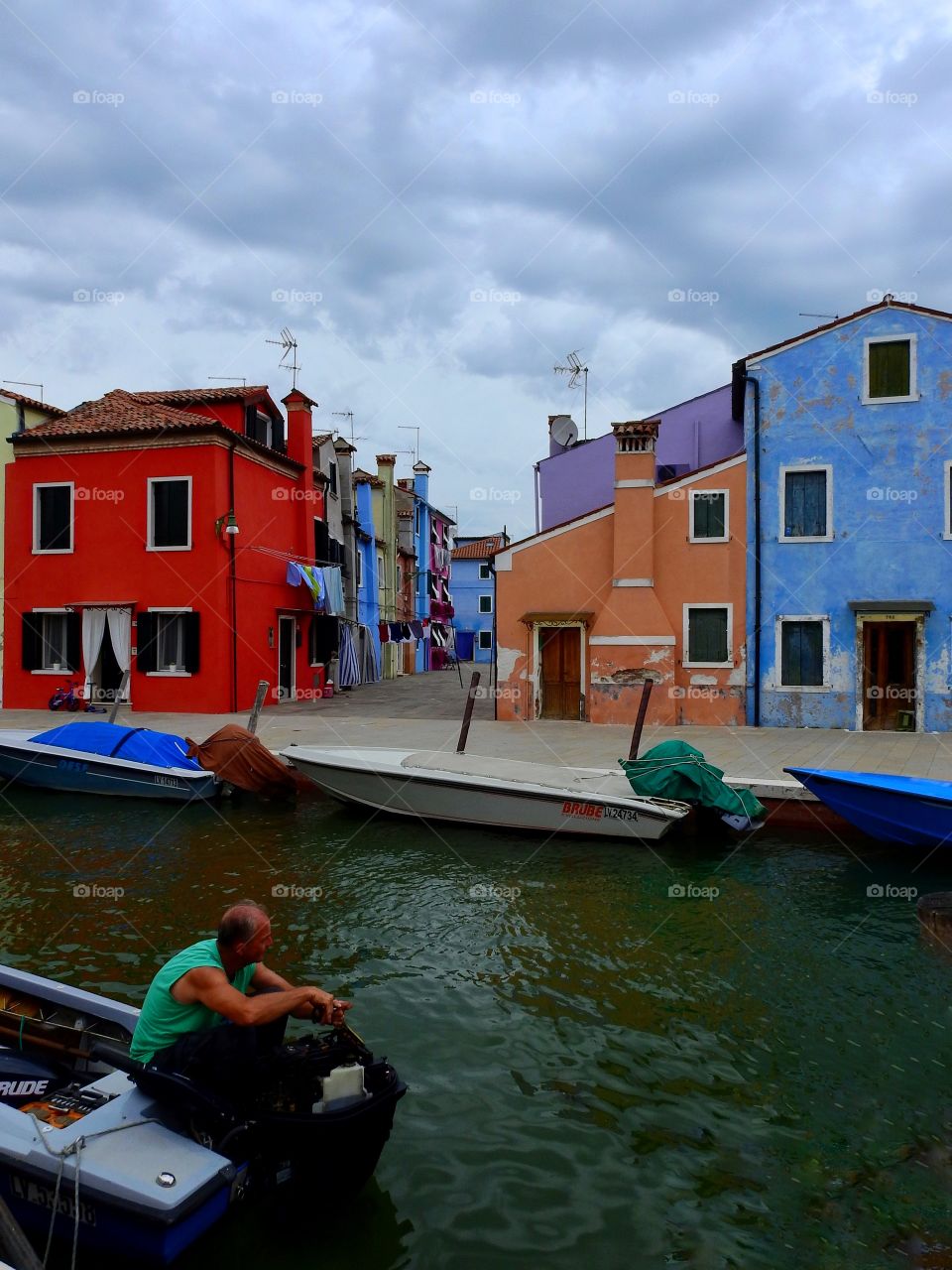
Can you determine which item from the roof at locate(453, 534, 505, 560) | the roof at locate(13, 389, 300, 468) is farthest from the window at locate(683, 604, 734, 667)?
the roof at locate(453, 534, 505, 560)

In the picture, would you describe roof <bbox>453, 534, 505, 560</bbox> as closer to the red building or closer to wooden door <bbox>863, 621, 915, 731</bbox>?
the red building

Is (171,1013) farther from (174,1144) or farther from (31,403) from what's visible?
(31,403)

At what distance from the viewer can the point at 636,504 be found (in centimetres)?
1797

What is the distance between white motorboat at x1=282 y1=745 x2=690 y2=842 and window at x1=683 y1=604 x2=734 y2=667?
25.1ft

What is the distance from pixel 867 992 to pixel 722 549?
12782mm

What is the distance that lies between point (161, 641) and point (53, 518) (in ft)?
13.9

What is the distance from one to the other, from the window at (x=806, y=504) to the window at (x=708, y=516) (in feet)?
3.84

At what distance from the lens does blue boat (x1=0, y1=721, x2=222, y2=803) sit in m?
12.1

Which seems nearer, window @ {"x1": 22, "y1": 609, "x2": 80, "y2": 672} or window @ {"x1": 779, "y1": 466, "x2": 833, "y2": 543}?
window @ {"x1": 779, "y1": 466, "x2": 833, "y2": 543}

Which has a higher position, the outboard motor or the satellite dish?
the satellite dish

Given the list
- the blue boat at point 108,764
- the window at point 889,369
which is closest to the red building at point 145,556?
the blue boat at point 108,764

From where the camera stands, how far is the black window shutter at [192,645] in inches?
763

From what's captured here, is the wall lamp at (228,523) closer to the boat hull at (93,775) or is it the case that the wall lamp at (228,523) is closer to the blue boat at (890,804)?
the boat hull at (93,775)

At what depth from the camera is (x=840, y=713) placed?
676 inches
